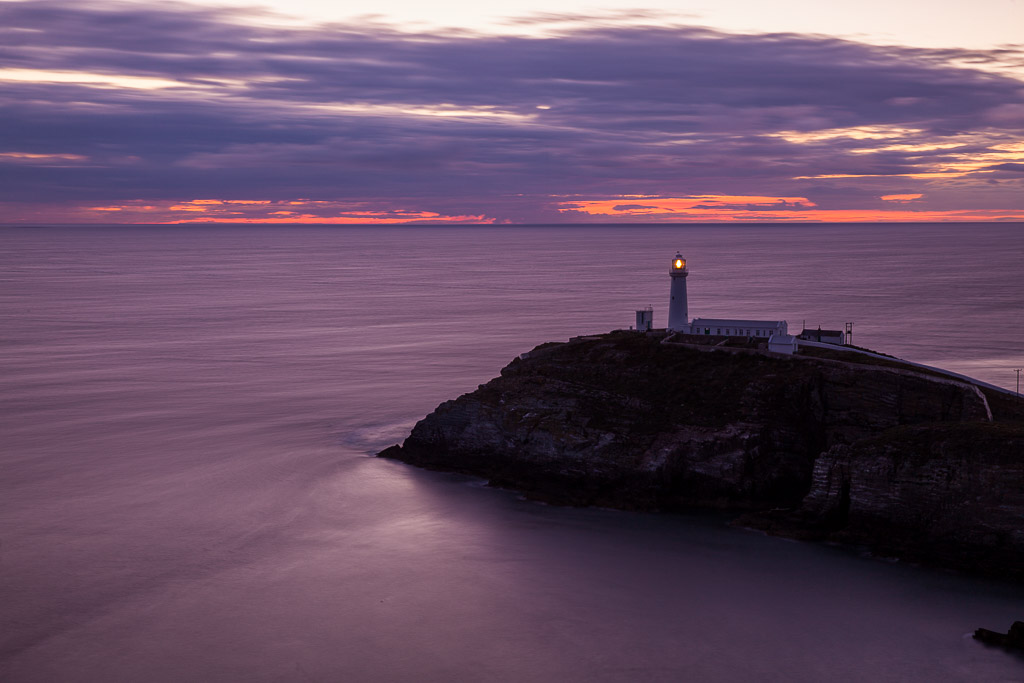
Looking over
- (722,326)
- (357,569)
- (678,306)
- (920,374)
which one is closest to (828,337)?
(722,326)

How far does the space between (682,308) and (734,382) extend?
Result: 10.6 meters

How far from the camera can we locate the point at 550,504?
40656 mm

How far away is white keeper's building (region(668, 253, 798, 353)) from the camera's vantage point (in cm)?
4628

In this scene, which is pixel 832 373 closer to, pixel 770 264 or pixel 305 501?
pixel 305 501

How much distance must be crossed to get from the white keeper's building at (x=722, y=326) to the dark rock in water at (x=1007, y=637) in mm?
19808

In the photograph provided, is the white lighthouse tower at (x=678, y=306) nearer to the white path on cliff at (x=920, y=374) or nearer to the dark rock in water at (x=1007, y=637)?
the white path on cliff at (x=920, y=374)

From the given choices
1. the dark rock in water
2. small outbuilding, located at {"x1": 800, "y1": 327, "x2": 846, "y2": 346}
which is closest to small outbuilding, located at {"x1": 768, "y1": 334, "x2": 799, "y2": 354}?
small outbuilding, located at {"x1": 800, "y1": 327, "x2": 846, "y2": 346}

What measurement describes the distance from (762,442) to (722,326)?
12026 millimetres

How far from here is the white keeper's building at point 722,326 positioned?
4628 cm

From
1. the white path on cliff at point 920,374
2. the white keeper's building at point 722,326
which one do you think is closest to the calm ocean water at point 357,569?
the white path on cliff at point 920,374

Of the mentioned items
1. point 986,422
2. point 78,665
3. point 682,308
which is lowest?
point 78,665

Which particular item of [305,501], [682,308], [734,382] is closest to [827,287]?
[682,308]

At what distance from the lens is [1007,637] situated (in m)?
27.8

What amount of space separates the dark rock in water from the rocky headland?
4.50 m
